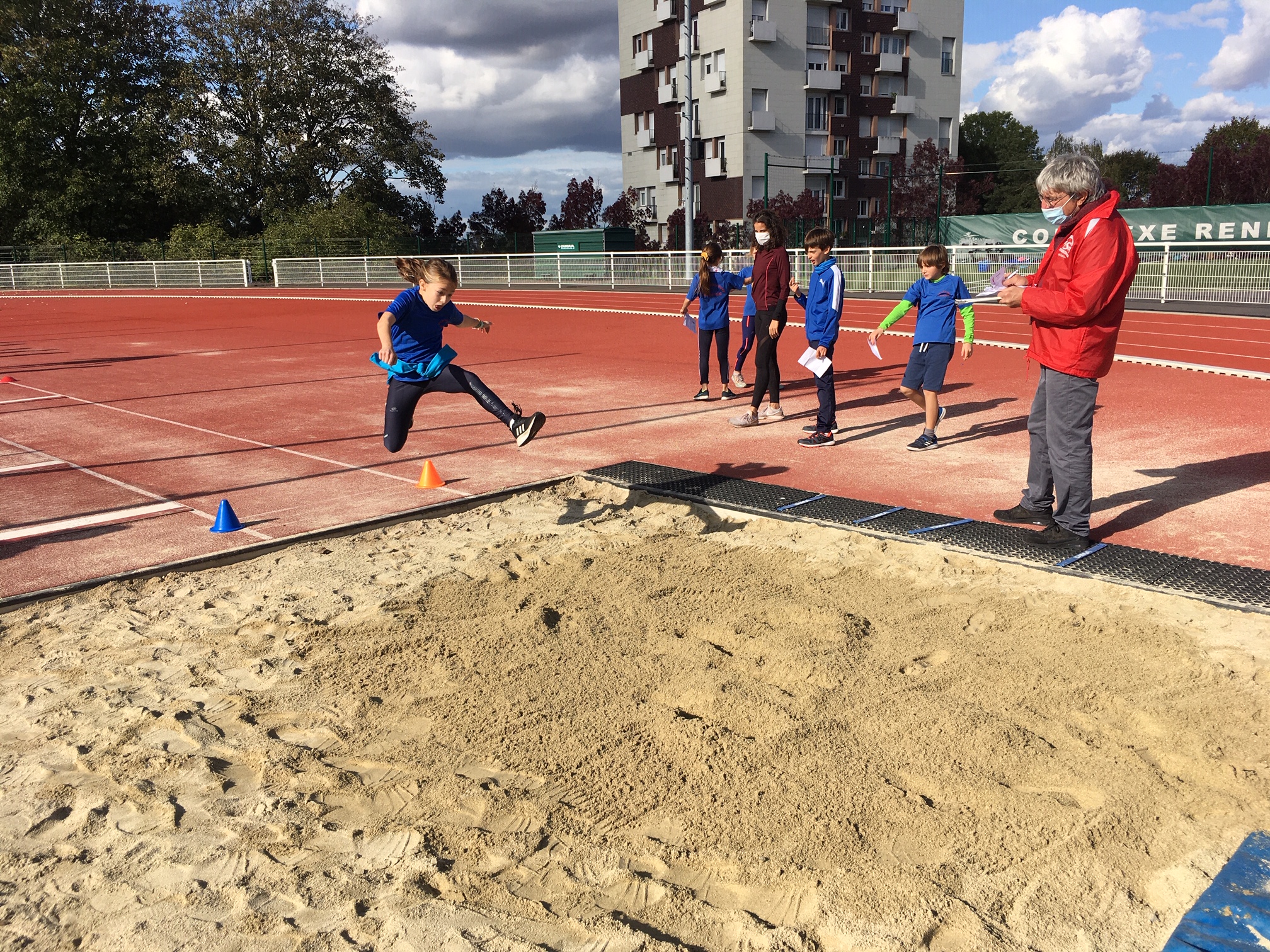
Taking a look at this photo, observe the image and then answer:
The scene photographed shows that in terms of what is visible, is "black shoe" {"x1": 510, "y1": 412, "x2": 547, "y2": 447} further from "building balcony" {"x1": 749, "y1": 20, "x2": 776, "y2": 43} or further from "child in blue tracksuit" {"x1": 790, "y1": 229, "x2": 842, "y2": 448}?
"building balcony" {"x1": 749, "y1": 20, "x2": 776, "y2": 43}

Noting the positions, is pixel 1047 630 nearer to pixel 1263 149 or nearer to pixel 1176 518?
pixel 1176 518

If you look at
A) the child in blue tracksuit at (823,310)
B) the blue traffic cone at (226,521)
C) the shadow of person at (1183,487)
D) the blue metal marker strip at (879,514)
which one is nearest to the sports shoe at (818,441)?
the child in blue tracksuit at (823,310)

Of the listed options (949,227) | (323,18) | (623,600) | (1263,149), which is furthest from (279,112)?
(623,600)

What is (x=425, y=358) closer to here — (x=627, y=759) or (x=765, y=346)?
(x=765, y=346)

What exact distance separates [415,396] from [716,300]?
15.1ft

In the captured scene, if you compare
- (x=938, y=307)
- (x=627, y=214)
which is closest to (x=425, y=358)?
(x=938, y=307)

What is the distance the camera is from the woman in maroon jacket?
8.78 meters

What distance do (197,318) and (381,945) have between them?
26.7m

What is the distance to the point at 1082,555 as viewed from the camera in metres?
5.23

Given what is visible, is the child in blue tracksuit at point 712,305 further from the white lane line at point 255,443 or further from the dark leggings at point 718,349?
the white lane line at point 255,443

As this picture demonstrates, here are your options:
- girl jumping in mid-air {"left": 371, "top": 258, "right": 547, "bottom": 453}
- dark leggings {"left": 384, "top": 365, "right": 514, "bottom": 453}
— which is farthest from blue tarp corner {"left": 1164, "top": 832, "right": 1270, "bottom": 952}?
dark leggings {"left": 384, "top": 365, "right": 514, "bottom": 453}

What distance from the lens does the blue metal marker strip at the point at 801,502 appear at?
6256 mm

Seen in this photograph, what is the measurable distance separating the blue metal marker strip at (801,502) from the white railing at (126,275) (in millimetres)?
37638

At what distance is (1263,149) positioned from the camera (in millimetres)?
32031
